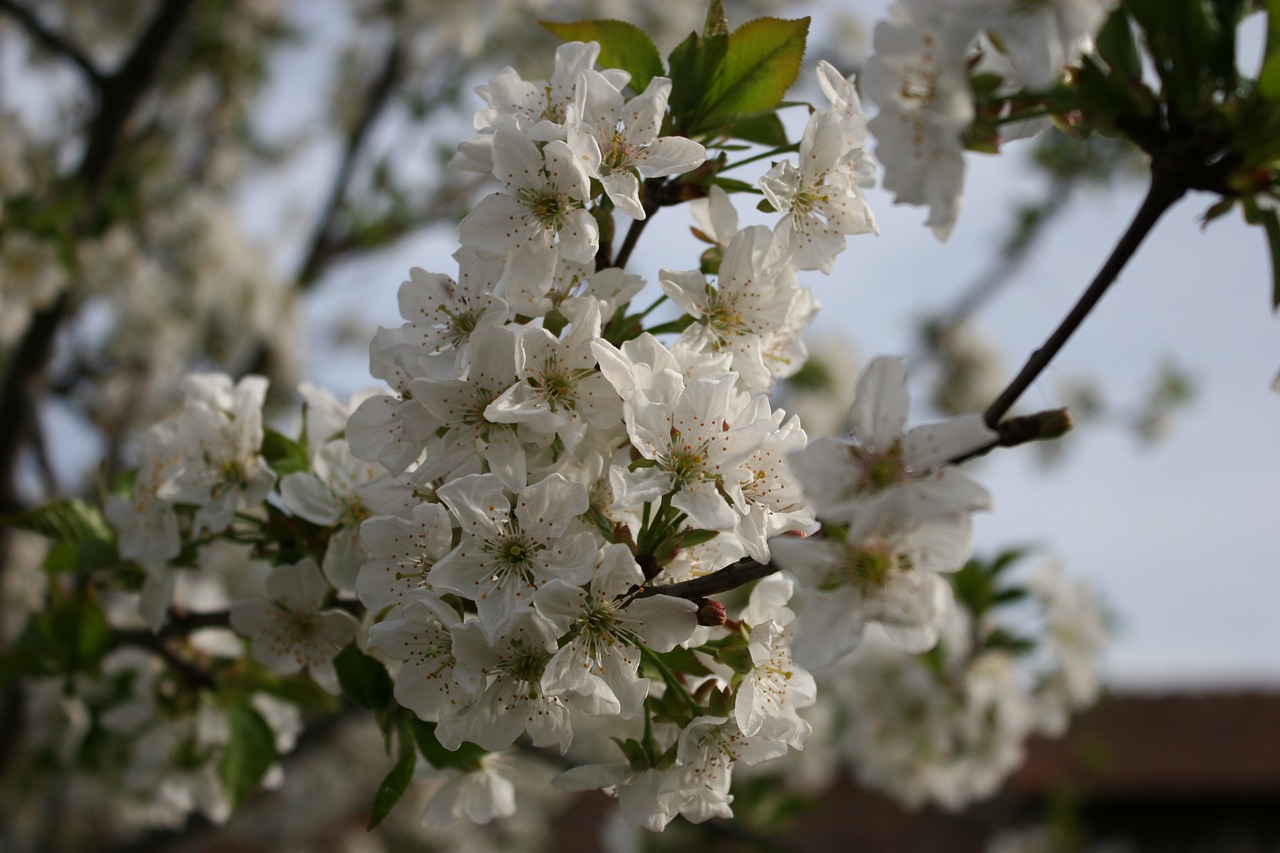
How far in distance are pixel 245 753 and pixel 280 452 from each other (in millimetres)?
580

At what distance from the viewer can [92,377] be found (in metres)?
4.67

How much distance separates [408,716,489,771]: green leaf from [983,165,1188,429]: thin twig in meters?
0.84

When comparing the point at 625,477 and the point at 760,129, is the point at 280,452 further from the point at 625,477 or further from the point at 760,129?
the point at 760,129

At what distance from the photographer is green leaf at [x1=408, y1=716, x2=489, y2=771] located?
136 cm

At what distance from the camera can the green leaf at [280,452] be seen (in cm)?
151

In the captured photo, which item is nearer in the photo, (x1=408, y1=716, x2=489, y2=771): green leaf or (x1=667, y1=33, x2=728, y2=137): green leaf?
(x1=667, y1=33, x2=728, y2=137): green leaf

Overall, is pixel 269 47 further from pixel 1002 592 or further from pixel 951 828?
pixel 951 828

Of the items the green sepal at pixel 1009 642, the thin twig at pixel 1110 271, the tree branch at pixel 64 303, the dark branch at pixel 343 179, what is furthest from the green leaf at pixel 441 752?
the dark branch at pixel 343 179

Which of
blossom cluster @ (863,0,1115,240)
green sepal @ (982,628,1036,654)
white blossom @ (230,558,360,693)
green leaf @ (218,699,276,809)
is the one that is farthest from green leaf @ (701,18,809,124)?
green sepal @ (982,628,1036,654)

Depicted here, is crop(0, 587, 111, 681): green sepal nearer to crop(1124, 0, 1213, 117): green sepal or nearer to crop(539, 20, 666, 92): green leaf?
crop(539, 20, 666, 92): green leaf

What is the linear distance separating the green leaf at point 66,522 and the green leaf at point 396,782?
694 mm

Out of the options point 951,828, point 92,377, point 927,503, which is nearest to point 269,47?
point 92,377

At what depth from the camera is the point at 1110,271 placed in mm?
927

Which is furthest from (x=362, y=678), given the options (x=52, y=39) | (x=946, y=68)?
(x=52, y=39)
